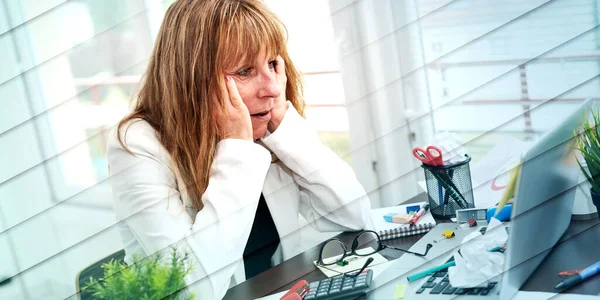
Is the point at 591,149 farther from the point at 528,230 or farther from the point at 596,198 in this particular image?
the point at 528,230

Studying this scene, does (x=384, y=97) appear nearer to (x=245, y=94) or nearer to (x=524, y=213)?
(x=245, y=94)

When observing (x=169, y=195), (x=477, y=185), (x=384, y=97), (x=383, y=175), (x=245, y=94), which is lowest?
(x=383, y=175)

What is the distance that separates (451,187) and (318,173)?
10.3 inches

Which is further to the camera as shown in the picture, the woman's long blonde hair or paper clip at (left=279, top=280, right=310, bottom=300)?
the woman's long blonde hair

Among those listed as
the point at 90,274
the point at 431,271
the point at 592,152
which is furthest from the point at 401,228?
the point at 90,274

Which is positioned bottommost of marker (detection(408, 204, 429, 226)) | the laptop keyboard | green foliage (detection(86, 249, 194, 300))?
marker (detection(408, 204, 429, 226))

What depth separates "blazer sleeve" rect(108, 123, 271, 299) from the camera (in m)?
0.93

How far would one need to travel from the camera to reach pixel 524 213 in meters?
0.72

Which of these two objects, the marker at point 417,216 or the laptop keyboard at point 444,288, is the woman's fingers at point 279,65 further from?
the laptop keyboard at point 444,288

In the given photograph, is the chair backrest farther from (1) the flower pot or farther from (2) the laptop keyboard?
(1) the flower pot

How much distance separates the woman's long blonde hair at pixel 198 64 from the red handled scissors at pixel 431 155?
29cm

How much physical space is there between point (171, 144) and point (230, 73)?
0.52 ft

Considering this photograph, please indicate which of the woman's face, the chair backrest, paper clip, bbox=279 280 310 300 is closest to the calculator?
paper clip, bbox=279 280 310 300

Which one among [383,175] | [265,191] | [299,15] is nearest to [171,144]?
[265,191]
